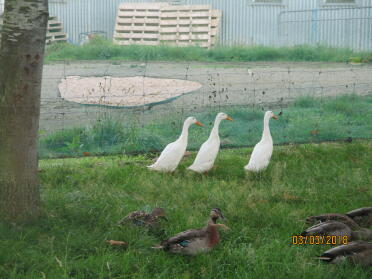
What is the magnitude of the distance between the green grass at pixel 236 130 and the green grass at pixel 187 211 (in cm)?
52

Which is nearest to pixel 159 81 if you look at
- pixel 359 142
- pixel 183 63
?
pixel 183 63

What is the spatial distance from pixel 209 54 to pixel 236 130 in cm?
852

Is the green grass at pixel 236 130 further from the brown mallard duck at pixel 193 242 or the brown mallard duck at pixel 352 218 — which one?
the brown mallard duck at pixel 193 242

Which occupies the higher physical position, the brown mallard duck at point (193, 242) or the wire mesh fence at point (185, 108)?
the wire mesh fence at point (185, 108)

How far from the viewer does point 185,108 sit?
35.1ft

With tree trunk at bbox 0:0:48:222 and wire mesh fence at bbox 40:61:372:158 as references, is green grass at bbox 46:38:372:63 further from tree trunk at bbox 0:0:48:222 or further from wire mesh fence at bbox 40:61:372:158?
tree trunk at bbox 0:0:48:222

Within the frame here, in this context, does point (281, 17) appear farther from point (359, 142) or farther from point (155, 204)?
point (155, 204)

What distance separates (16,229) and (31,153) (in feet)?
2.12

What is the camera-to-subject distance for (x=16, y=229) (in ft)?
16.2

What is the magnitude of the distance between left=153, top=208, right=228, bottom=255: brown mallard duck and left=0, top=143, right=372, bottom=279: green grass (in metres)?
0.06

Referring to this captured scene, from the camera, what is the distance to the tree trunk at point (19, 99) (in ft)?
16.3

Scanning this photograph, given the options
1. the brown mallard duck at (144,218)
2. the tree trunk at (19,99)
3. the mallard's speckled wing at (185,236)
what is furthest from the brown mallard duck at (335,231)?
the tree trunk at (19,99)

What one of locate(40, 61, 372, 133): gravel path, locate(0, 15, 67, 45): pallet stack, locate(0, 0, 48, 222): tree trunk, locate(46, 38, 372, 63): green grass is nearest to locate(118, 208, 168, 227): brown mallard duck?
locate(0, 0, 48, 222): tree trunk
